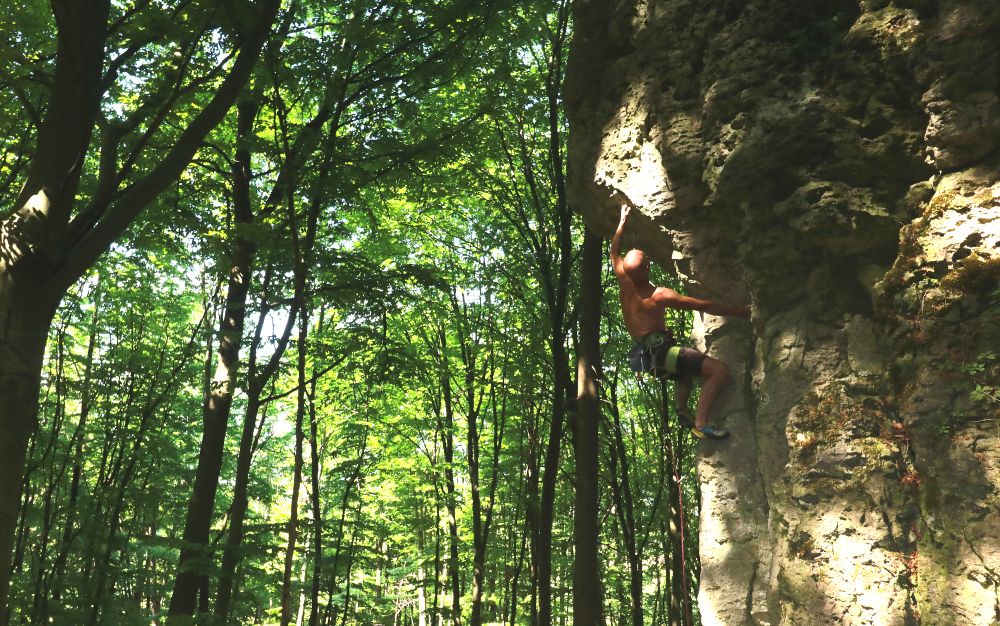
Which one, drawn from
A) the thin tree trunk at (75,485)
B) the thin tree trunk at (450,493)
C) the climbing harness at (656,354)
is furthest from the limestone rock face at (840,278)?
the thin tree trunk at (75,485)

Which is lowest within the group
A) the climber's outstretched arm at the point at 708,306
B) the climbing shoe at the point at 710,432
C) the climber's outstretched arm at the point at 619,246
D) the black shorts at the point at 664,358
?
the climbing shoe at the point at 710,432

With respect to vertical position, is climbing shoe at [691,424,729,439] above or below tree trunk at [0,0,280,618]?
below

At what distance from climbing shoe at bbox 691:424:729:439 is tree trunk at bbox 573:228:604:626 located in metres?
2.77

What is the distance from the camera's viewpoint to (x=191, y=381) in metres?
12.1

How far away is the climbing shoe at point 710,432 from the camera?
5496 mm

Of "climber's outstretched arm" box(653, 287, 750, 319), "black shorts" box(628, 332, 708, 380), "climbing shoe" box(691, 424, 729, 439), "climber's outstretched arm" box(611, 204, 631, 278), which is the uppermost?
"climber's outstretched arm" box(611, 204, 631, 278)

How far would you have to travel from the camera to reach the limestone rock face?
3750 millimetres

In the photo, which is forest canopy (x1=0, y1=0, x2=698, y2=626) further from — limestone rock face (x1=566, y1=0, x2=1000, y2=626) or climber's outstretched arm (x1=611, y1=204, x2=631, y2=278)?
climber's outstretched arm (x1=611, y1=204, x2=631, y2=278)

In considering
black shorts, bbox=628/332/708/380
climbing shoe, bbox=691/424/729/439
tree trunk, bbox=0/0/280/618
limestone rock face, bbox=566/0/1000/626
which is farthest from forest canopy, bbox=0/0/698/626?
limestone rock face, bbox=566/0/1000/626

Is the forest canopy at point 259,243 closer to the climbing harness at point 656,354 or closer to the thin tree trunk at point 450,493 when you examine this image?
the thin tree trunk at point 450,493

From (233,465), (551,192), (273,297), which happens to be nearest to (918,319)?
(273,297)

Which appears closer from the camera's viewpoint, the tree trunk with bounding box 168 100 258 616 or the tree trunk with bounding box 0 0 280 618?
the tree trunk with bounding box 0 0 280 618

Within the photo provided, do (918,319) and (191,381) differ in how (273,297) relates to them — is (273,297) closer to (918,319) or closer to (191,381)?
(191,381)

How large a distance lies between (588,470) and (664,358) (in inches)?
120
